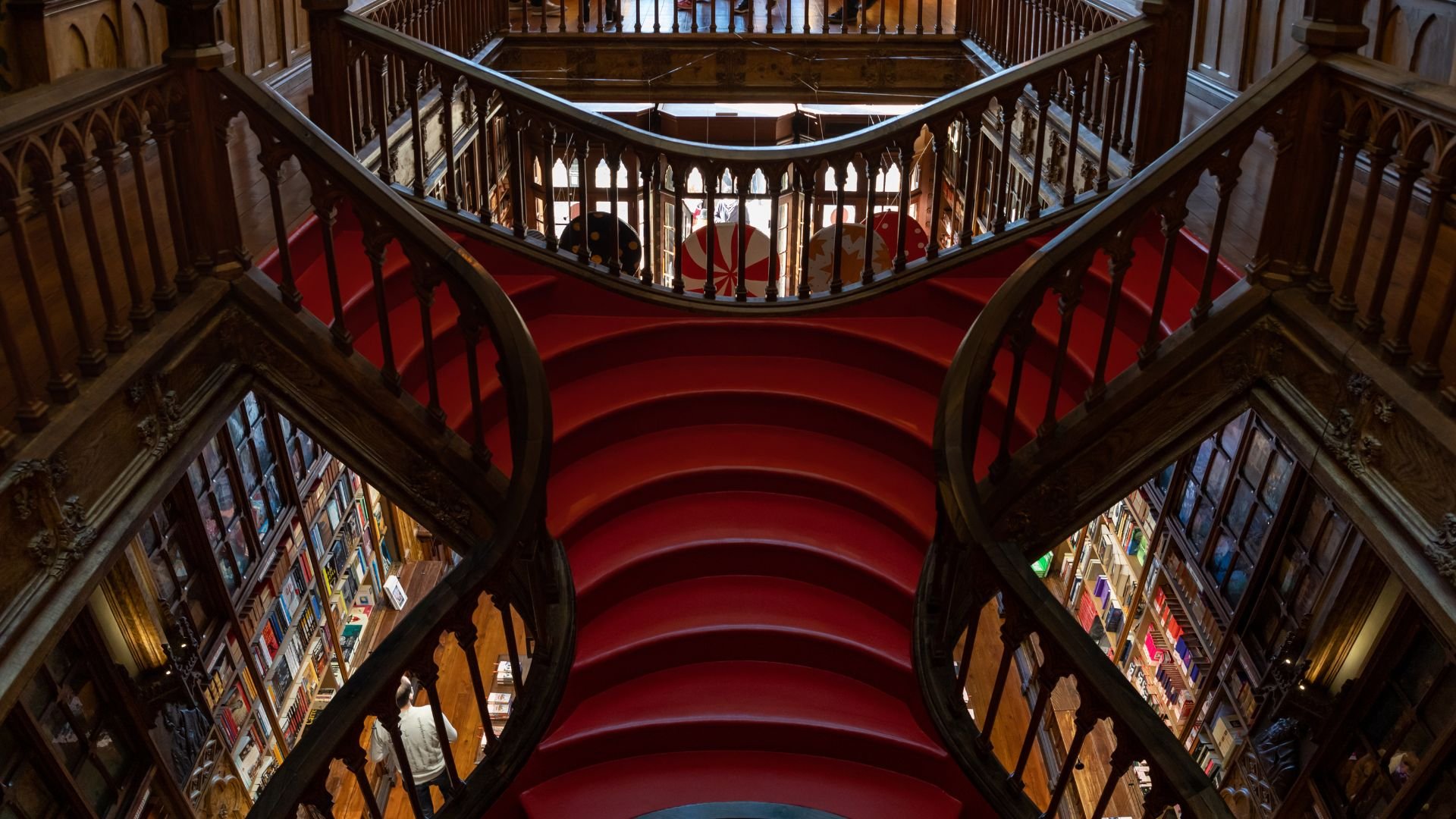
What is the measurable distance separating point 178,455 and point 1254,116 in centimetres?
290

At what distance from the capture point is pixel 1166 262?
3.00 m

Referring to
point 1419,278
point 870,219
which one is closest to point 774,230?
point 870,219

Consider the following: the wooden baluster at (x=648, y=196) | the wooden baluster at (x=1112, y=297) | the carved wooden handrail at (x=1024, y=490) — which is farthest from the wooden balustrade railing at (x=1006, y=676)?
the wooden baluster at (x=648, y=196)

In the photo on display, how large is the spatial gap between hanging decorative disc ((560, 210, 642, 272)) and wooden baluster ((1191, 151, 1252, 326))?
255 cm

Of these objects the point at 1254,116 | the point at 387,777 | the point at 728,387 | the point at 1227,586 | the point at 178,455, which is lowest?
the point at 387,777

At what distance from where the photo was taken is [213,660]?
408 cm

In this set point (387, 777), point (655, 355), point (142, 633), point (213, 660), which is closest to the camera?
point (142, 633)

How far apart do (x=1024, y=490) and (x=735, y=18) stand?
21.6 ft

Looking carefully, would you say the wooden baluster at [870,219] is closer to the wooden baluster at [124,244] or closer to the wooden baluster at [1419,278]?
the wooden baluster at [1419,278]

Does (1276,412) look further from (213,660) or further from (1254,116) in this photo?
(213,660)

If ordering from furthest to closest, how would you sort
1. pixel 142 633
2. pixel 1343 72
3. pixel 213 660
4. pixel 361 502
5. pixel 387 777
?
pixel 361 502, pixel 387 777, pixel 213 660, pixel 142 633, pixel 1343 72

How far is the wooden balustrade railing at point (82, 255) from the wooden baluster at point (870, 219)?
2.29 meters

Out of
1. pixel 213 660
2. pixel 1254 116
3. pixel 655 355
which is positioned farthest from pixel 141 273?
pixel 1254 116

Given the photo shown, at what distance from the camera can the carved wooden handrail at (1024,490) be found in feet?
8.48
